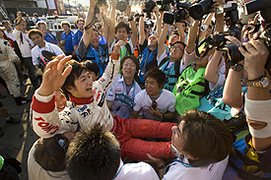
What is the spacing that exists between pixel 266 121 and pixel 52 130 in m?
1.42

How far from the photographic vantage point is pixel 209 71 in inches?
64.9

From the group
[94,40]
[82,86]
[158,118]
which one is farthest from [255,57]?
[94,40]

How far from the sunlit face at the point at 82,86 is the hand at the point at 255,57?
4.06ft

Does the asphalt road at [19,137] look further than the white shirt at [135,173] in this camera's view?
Yes

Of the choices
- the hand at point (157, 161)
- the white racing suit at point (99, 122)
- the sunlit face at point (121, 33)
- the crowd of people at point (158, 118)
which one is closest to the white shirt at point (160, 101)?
the crowd of people at point (158, 118)

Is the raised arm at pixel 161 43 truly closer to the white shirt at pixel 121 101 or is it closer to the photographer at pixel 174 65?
the photographer at pixel 174 65

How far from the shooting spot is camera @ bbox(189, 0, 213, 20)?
1.64m

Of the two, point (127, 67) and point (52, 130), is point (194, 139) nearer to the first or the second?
point (52, 130)

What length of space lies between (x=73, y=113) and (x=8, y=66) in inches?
127

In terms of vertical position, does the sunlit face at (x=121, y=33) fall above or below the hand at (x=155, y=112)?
above

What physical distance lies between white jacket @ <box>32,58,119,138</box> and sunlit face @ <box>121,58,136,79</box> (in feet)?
1.73

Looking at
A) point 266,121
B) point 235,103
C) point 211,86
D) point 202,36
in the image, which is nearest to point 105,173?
point 266,121

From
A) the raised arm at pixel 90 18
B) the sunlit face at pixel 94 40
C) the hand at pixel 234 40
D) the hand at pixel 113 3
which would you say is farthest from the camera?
the hand at pixel 113 3

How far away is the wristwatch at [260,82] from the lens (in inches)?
31.0
